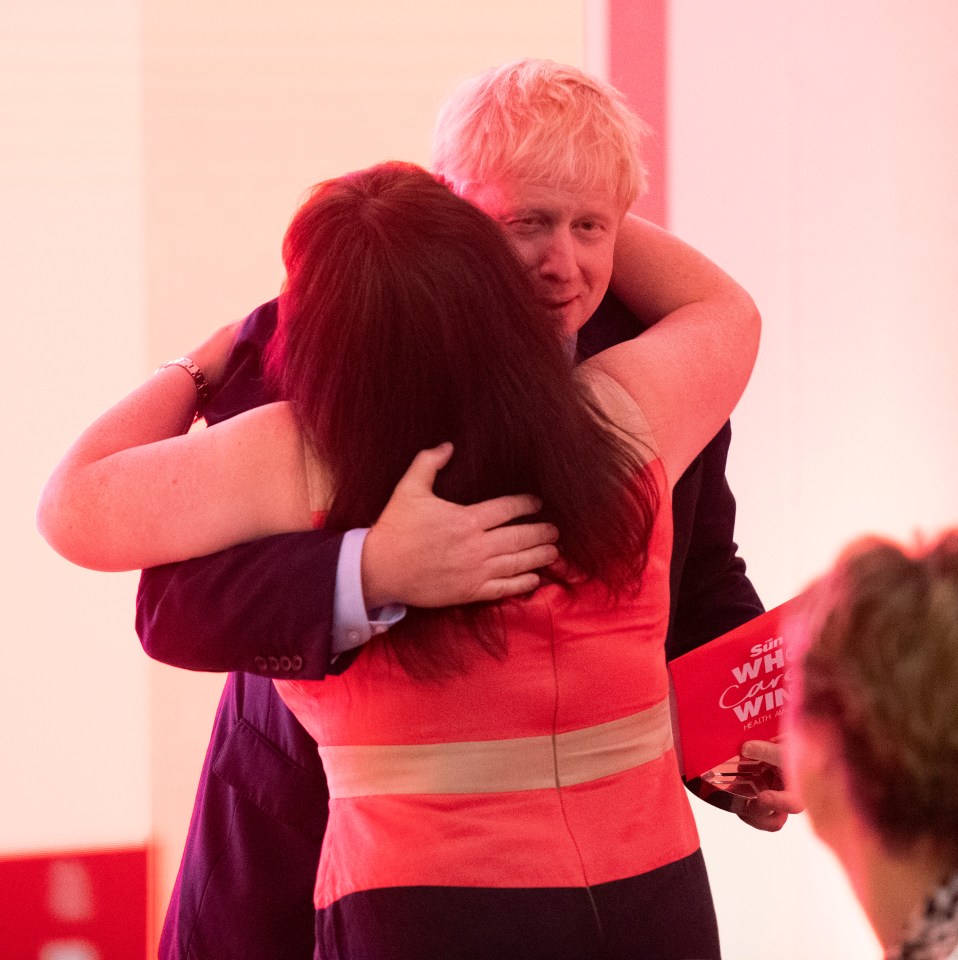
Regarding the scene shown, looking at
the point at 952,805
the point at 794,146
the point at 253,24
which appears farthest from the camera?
the point at 794,146

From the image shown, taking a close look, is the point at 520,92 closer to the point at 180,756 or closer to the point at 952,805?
the point at 952,805

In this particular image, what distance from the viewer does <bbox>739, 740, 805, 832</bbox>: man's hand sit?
1.39m

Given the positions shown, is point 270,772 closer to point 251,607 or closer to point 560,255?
point 251,607

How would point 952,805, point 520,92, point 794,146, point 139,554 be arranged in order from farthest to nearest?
point 794,146, point 520,92, point 139,554, point 952,805

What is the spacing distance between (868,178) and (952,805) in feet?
7.10

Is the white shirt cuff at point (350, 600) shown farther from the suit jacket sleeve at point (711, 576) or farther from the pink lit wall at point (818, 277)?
the pink lit wall at point (818, 277)

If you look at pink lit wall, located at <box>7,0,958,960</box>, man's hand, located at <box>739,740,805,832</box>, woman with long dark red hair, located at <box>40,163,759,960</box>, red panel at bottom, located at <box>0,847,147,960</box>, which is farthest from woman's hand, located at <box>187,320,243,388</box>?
red panel at bottom, located at <box>0,847,147,960</box>

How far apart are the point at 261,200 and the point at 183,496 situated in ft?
5.51

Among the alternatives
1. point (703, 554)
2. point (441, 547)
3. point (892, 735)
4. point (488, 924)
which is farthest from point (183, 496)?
point (703, 554)

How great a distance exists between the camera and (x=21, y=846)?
2.56m

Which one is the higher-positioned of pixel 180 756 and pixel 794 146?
pixel 794 146

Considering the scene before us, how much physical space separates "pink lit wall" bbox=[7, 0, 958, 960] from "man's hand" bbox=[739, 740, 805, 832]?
A: 132 cm

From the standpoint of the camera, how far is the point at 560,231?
130cm

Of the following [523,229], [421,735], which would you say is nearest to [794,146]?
[523,229]
